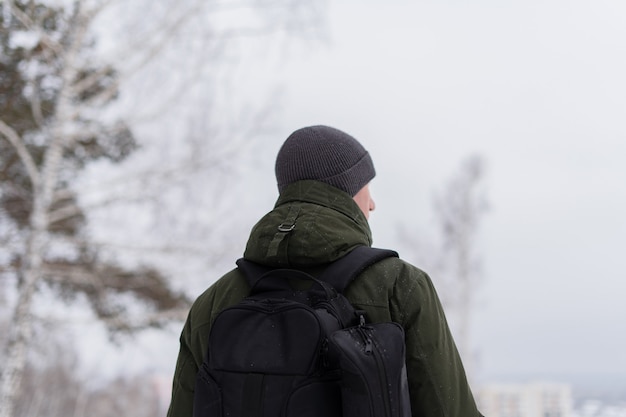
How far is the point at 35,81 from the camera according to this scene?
6934 mm

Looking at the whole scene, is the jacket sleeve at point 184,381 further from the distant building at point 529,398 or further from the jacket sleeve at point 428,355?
the distant building at point 529,398

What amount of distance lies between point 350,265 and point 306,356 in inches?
8.8

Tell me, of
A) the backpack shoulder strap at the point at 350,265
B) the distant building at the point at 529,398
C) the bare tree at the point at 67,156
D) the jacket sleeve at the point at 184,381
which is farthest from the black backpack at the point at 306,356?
the distant building at the point at 529,398

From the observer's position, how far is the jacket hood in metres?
1.31

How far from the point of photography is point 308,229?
1.33 m

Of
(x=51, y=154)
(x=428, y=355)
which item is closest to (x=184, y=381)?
(x=428, y=355)

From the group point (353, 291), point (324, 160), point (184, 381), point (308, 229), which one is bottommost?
point (184, 381)

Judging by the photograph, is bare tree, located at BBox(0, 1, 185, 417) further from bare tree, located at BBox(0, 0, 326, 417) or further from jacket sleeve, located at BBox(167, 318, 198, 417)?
jacket sleeve, located at BBox(167, 318, 198, 417)

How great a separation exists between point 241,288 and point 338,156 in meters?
0.39

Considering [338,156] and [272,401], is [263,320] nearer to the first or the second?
[272,401]

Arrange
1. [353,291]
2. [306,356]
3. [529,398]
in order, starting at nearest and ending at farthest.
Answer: [306,356]
[353,291]
[529,398]

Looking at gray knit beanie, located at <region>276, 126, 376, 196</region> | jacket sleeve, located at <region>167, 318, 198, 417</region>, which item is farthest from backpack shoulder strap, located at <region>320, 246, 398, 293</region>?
jacket sleeve, located at <region>167, 318, 198, 417</region>

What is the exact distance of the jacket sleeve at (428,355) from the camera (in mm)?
1221

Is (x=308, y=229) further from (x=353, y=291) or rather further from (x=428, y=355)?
(x=428, y=355)
